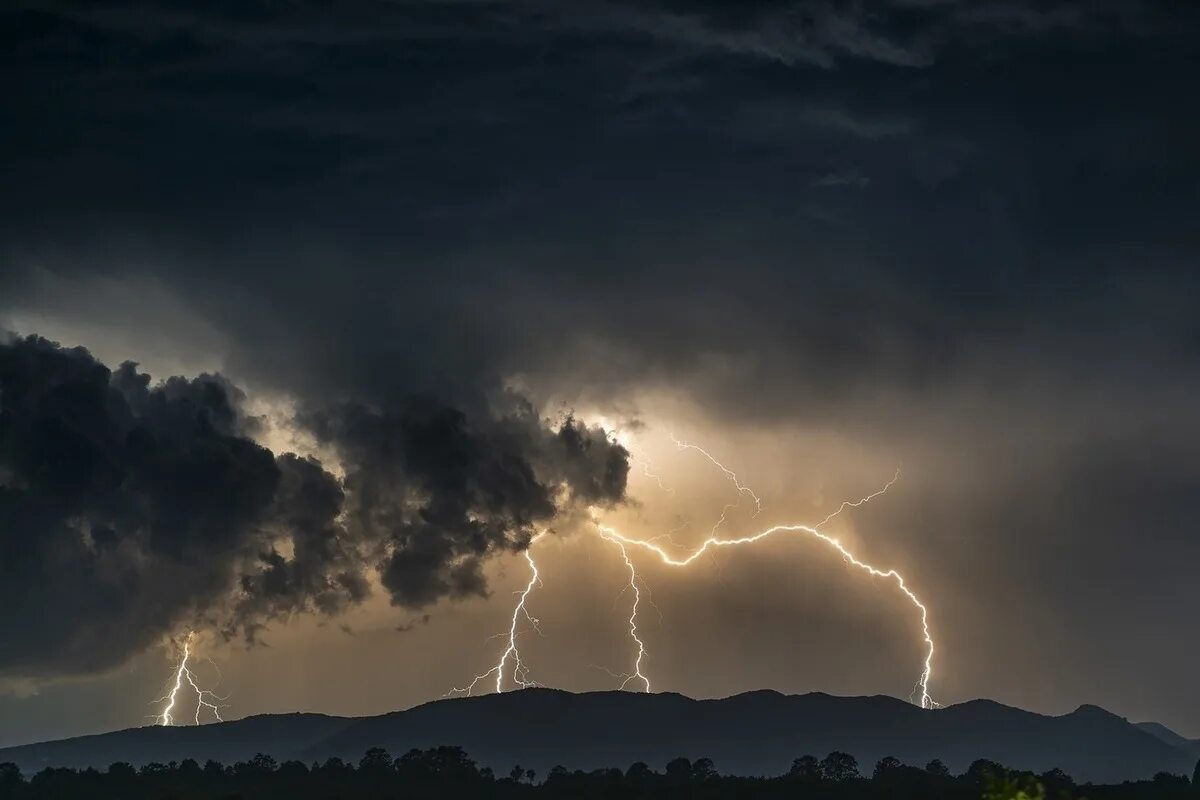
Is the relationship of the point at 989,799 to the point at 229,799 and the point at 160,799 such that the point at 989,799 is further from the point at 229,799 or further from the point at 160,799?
the point at 160,799

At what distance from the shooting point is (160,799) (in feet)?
650

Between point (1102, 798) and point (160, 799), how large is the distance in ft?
443

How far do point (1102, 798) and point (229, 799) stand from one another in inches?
4834

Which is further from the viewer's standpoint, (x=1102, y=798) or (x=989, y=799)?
(x=1102, y=798)

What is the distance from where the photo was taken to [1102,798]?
197m

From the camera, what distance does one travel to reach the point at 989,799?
2468 inches

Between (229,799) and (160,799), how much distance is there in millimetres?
15799

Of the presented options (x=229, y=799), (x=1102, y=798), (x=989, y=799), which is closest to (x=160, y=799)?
(x=229, y=799)

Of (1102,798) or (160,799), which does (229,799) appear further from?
(1102,798)

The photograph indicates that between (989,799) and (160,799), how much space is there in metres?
163

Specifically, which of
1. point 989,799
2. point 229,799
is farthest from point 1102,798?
point 989,799

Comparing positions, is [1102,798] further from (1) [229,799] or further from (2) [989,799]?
(2) [989,799]

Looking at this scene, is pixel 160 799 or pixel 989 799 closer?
pixel 989 799
